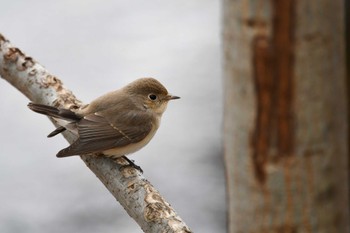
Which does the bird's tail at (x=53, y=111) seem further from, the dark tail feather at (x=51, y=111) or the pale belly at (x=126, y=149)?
the pale belly at (x=126, y=149)

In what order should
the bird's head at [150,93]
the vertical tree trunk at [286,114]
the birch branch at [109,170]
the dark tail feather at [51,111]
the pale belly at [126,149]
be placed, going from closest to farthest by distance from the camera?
the vertical tree trunk at [286,114] → the birch branch at [109,170] → the dark tail feather at [51,111] → the pale belly at [126,149] → the bird's head at [150,93]

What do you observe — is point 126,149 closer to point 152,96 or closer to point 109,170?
point 152,96

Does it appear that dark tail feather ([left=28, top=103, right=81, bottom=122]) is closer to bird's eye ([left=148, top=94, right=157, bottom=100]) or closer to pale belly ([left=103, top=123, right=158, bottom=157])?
pale belly ([left=103, top=123, right=158, bottom=157])

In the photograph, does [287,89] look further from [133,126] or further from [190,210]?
[190,210]

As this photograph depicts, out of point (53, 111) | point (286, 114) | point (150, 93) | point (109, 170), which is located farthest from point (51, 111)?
point (286, 114)

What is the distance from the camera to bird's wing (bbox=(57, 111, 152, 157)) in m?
3.86

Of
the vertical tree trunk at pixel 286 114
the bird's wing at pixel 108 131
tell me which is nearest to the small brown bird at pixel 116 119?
the bird's wing at pixel 108 131

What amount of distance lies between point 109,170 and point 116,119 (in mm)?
880

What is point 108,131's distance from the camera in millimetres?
4293

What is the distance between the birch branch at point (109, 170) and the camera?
9.61ft

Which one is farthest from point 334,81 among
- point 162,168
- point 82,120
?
point 162,168

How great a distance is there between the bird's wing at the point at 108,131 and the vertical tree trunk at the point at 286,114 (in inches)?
86.4

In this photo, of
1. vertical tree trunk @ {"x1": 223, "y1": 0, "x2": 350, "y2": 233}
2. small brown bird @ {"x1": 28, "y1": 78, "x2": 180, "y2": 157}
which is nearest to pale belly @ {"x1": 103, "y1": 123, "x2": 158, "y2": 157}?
small brown bird @ {"x1": 28, "y1": 78, "x2": 180, "y2": 157}

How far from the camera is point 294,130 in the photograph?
5.29 ft
